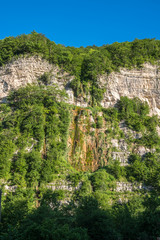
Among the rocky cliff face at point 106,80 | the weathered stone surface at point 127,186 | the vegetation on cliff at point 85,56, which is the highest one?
the vegetation on cliff at point 85,56

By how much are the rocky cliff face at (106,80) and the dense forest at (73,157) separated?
102cm

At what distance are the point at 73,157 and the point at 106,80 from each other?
13.2 metres

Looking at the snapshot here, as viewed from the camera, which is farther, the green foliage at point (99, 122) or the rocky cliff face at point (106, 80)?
the rocky cliff face at point (106, 80)

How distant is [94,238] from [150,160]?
14682 millimetres

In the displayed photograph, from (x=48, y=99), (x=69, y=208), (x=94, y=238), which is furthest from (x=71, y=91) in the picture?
(x=94, y=238)

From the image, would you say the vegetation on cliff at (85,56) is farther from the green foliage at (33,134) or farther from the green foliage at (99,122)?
the green foliage at (33,134)

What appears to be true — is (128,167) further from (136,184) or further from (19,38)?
(19,38)

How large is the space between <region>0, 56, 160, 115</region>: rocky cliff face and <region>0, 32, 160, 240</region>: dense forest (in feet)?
3.33

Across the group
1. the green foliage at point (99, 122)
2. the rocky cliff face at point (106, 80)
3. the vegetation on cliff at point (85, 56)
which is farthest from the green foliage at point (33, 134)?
the vegetation on cliff at point (85, 56)

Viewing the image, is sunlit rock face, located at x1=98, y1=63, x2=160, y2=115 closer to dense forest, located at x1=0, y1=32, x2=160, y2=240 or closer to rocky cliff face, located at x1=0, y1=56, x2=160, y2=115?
rocky cliff face, located at x1=0, y1=56, x2=160, y2=115

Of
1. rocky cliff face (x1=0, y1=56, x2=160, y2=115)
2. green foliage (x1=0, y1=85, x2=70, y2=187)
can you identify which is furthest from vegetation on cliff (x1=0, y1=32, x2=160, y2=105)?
green foliage (x1=0, y1=85, x2=70, y2=187)

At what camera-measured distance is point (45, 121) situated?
2486 centimetres

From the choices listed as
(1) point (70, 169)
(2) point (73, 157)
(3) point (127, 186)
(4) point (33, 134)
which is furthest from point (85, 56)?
(3) point (127, 186)

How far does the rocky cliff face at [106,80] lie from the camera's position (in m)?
29.1
